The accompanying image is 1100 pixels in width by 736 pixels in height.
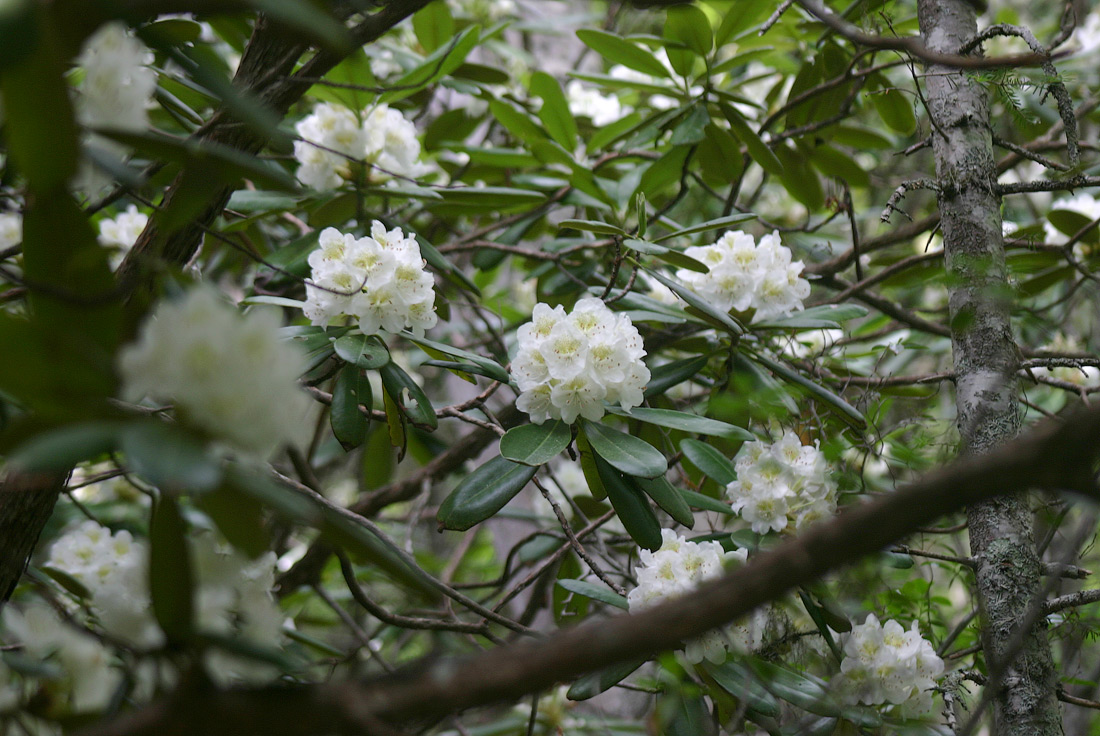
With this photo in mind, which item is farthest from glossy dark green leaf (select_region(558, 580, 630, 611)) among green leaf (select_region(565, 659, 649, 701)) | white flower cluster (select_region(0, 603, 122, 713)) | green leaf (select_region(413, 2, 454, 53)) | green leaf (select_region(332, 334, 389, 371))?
green leaf (select_region(413, 2, 454, 53))

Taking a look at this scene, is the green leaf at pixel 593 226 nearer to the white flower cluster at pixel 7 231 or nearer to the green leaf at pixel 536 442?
the green leaf at pixel 536 442

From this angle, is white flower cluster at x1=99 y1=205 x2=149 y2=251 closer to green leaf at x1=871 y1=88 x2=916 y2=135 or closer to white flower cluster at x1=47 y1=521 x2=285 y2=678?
white flower cluster at x1=47 y1=521 x2=285 y2=678

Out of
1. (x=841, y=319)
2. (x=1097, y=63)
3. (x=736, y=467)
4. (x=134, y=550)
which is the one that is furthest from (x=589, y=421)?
(x=1097, y=63)

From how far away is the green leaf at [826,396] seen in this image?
1230mm

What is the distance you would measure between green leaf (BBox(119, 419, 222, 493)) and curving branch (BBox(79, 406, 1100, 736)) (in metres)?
0.13

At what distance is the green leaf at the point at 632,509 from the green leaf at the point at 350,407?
38 cm

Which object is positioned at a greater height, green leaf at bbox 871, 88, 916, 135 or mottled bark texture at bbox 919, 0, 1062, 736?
green leaf at bbox 871, 88, 916, 135

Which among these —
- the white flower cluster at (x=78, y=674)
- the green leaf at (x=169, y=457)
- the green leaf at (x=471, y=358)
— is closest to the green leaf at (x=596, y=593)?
the green leaf at (x=471, y=358)

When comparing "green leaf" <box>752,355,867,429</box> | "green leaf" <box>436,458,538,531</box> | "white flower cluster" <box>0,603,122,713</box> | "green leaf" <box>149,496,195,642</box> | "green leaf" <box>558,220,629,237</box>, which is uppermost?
"green leaf" <box>558,220,629,237</box>

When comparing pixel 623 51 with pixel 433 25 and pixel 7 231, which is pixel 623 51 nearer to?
pixel 433 25

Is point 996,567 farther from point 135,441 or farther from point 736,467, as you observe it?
point 135,441

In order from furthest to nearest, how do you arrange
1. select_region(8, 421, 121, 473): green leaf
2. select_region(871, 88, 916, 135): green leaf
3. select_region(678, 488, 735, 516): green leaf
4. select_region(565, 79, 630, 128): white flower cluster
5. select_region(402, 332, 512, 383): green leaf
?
select_region(565, 79, 630, 128): white flower cluster → select_region(871, 88, 916, 135): green leaf → select_region(678, 488, 735, 516): green leaf → select_region(402, 332, 512, 383): green leaf → select_region(8, 421, 121, 473): green leaf

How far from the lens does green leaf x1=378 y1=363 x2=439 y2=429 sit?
4.00 feet

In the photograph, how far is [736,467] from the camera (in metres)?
1.25
